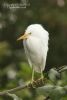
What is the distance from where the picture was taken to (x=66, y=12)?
2170mm

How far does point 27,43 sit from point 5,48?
35.3 inches

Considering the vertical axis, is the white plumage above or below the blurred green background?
above

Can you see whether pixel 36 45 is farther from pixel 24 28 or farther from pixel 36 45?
pixel 24 28

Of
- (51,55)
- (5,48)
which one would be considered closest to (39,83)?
(51,55)

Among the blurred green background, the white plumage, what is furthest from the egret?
the blurred green background

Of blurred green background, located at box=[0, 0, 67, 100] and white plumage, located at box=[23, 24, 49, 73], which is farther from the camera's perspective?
blurred green background, located at box=[0, 0, 67, 100]

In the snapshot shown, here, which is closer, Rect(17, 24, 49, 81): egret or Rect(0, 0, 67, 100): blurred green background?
Rect(17, 24, 49, 81): egret

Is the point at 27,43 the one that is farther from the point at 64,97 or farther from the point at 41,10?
the point at 41,10

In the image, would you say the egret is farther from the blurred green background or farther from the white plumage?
the blurred green background

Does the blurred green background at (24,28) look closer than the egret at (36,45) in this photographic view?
No

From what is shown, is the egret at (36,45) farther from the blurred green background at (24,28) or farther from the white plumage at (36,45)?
the blurred green background at (24,28)

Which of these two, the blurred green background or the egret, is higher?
the egret

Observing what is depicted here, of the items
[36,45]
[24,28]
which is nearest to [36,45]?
[36,45]

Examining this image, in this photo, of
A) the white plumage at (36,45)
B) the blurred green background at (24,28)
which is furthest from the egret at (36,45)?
the blurred green background at (24,28)
